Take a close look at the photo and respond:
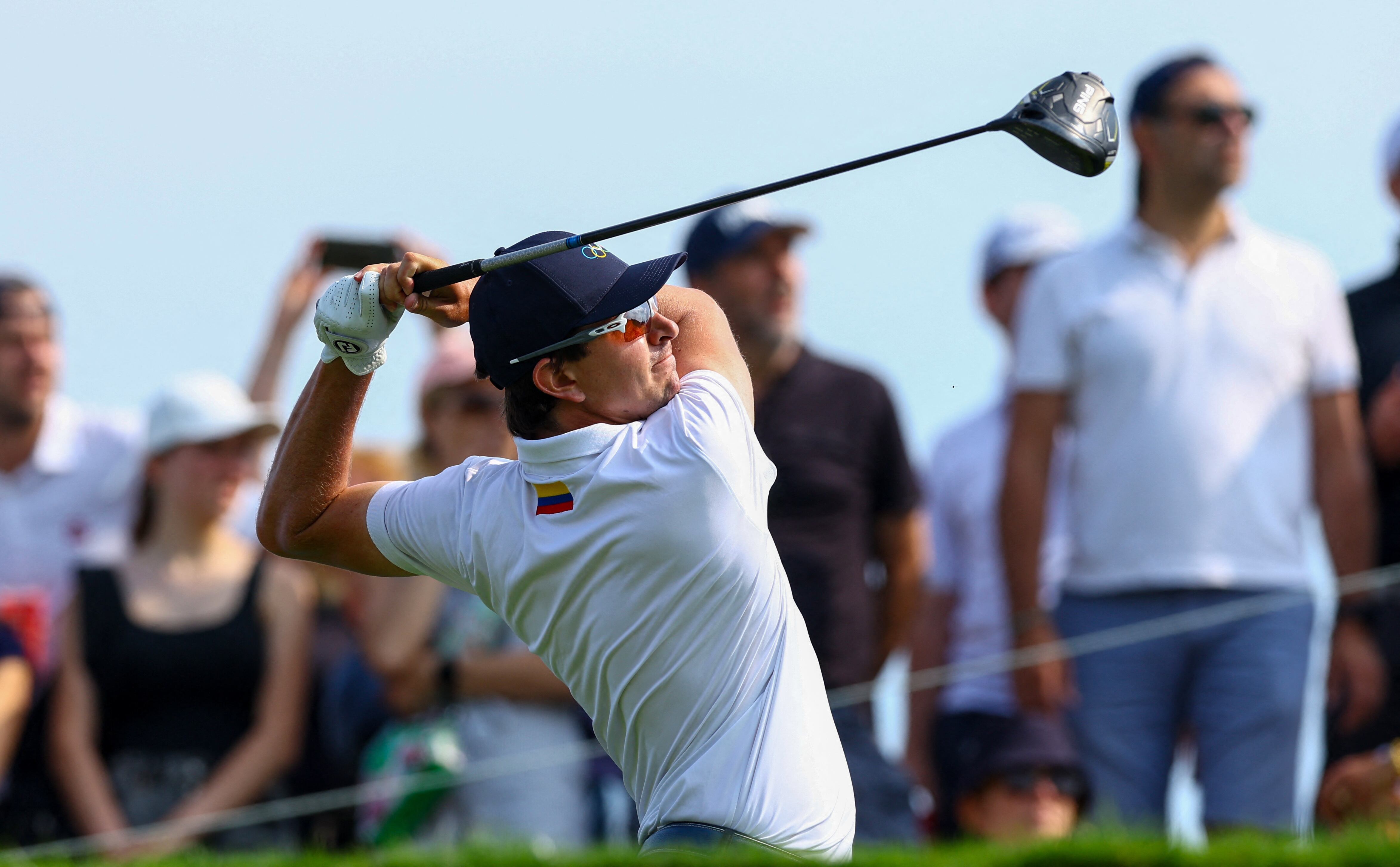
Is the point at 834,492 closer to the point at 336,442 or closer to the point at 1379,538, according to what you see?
the point at 1379,538

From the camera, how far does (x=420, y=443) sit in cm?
729

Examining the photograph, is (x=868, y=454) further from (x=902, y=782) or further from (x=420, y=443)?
(x=420, y=443)

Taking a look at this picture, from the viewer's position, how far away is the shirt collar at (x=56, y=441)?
747 cm

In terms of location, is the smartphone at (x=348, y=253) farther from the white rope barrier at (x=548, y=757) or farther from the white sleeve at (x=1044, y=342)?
the white sleeve at (x=1044, y=342)

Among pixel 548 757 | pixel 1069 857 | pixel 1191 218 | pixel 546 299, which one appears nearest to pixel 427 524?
pixel 546 299

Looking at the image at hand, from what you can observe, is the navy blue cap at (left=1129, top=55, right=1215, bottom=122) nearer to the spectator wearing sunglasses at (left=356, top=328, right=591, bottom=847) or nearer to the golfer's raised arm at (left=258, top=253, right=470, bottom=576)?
the spectator wearing sunglasses at (left=356, top=328, right=591, bottom=847)

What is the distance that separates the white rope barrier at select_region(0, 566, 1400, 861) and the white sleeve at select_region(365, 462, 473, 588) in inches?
95.0

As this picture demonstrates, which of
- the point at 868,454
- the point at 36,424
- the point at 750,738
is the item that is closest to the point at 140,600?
the point at 36,424

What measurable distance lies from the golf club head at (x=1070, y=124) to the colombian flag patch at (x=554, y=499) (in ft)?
3.87

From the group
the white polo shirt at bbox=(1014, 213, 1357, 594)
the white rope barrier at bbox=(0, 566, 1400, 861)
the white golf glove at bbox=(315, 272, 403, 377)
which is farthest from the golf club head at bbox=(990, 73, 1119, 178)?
the white rope barrier at bbox=(0, 566, 1400, 861)

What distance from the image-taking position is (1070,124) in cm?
406

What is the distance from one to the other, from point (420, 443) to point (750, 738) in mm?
3704

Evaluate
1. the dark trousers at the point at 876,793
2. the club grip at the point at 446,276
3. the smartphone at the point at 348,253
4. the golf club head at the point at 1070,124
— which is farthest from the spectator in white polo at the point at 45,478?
the golf club head at the point at 1070,124

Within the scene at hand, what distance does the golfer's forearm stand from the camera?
4.20 m
